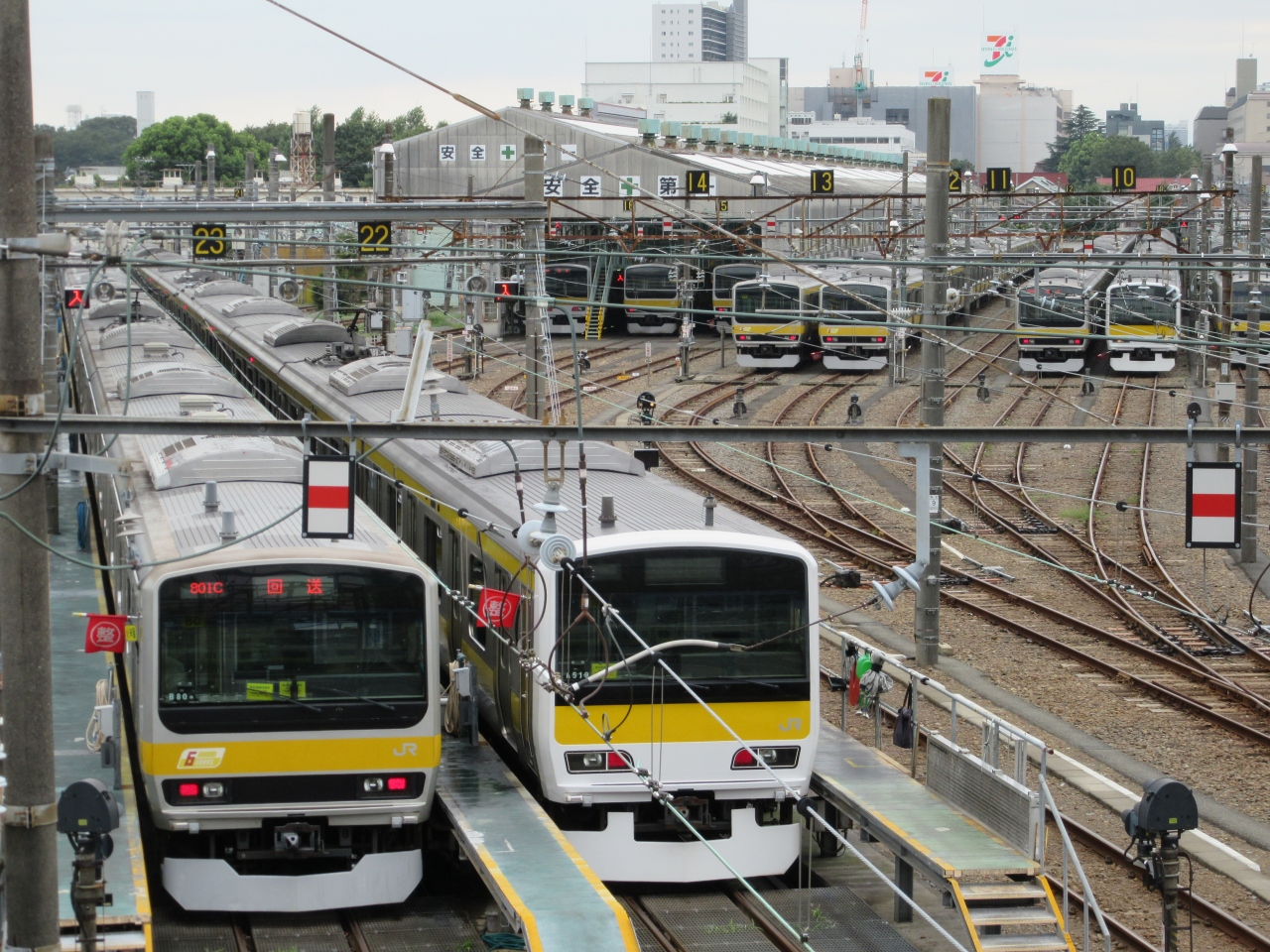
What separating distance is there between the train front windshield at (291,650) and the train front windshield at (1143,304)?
30200mm

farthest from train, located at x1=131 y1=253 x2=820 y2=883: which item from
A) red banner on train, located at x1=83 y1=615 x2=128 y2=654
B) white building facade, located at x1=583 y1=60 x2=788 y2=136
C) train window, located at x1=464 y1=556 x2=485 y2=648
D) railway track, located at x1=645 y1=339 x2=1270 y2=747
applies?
white building facade, located at x1=583 y1=60 x2=788 y2=136

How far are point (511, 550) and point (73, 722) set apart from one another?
3252 mm

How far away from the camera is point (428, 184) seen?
5428cm

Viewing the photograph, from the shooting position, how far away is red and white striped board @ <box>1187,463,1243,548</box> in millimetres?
9172

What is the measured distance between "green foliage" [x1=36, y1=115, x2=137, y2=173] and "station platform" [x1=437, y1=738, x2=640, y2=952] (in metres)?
132

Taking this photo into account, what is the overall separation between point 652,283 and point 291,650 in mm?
37790

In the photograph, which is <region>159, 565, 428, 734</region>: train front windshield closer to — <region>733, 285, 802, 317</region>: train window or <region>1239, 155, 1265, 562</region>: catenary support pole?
<region>1239, 155, 1265, 562</region>: catenary support pole

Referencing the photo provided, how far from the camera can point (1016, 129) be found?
535 ft

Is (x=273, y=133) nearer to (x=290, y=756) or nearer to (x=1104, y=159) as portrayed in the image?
(x=1104, y=159)

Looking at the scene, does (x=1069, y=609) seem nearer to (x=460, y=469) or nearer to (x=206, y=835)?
(x=460, y=469)

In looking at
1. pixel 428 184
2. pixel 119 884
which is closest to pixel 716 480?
pixel 119 884

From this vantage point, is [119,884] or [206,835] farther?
[206,835]

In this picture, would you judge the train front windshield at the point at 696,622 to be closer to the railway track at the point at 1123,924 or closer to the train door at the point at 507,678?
the train door at the point at 507,678

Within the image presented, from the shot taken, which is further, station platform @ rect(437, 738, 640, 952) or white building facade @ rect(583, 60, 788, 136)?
white building facade @ rect(583, 60, 788, 136)
